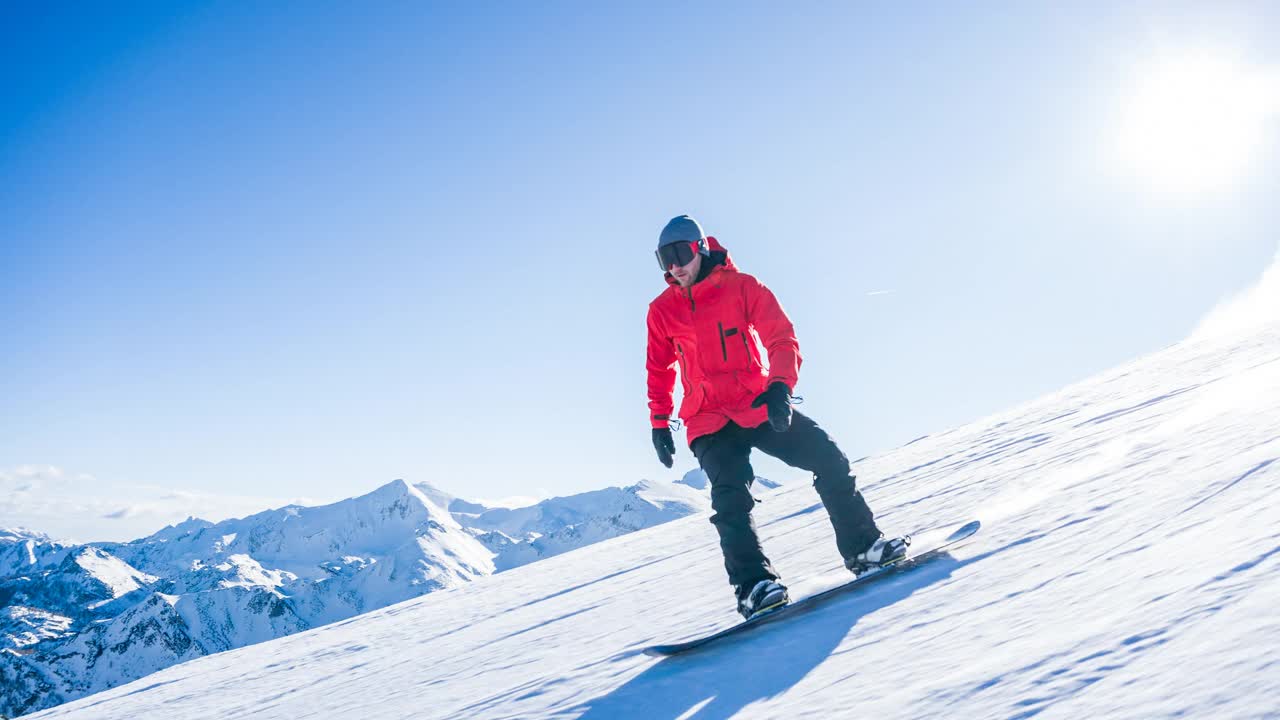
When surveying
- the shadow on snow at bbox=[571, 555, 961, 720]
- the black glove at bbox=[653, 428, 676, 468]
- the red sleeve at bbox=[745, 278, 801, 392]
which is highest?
the red sleeve at bbox=[745, 278, 801, 392]

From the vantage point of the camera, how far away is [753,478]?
12.6ft

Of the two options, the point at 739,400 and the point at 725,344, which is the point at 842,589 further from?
the point at 725,344

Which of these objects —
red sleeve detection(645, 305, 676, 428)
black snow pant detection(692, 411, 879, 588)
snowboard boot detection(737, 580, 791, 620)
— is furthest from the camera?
red sleeve detection(645, 305, 676, 428)

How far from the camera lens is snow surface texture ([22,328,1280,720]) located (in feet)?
5.79

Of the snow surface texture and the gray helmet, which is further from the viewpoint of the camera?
the gray helmet

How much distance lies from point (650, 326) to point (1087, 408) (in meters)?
8.30

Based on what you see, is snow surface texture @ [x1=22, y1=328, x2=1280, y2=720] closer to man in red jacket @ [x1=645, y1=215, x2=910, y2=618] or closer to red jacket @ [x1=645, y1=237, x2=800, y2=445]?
man in red jacket @ [x1=645, y1=215, x2=910, y2=618]

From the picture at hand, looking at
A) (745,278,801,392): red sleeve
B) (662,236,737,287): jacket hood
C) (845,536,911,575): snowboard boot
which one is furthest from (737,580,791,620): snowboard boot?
(662,236,737,287): jacket hood

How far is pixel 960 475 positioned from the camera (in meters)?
7.58

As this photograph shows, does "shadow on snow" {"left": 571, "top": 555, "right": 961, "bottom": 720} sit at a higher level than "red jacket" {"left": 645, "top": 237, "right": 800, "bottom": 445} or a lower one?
lower

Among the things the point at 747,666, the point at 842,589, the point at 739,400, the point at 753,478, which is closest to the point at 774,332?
the point at 739,400

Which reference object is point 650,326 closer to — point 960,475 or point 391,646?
point 391,646

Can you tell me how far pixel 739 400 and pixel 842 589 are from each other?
1.12 m

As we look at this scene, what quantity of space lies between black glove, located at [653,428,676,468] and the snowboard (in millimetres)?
1296
